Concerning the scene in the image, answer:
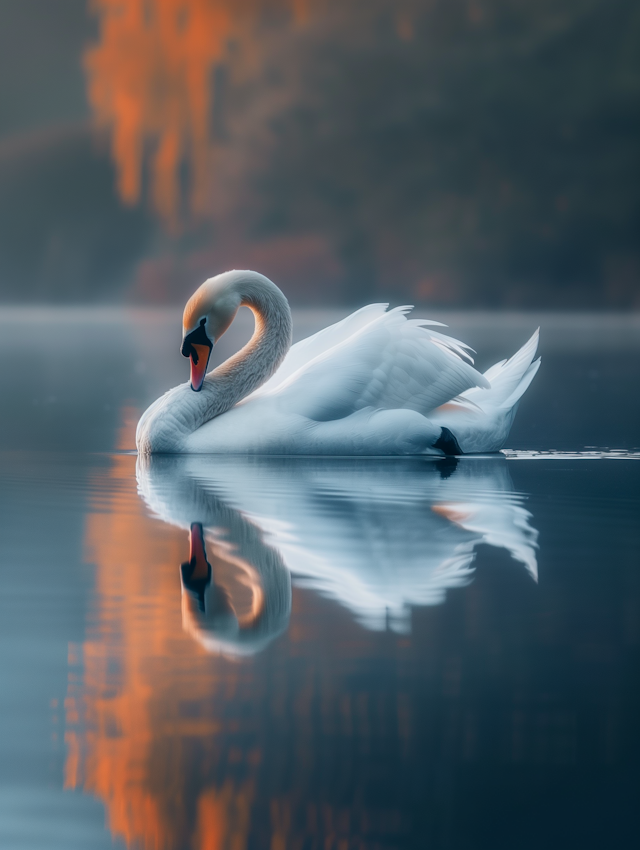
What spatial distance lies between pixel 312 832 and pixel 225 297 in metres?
6.36

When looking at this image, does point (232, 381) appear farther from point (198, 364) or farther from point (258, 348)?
point (258, 348)

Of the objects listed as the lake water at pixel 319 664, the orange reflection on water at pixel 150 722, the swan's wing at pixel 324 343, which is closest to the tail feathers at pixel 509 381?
the swan's wing at pixel 324 343

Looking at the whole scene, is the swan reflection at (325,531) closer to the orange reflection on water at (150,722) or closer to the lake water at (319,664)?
the lake water at (319,664)

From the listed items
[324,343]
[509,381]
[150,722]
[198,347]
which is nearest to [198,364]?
[198,347]

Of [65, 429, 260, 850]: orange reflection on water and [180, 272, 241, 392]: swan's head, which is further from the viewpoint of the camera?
[180, 272, 241, 392]: swan's head

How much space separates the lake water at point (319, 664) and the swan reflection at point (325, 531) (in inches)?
0.9

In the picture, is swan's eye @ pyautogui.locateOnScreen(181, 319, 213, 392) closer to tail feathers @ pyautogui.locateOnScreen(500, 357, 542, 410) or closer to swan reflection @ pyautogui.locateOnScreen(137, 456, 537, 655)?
swan reflection @ pyautogui.locateOnScreen(137, 456, 537, 655)

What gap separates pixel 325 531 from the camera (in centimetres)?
571

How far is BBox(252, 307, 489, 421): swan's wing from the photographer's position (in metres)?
8.04

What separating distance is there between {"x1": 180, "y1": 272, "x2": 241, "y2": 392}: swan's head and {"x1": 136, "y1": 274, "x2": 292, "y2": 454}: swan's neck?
3.9 inches

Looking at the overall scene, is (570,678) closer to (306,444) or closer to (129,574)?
(129,574)

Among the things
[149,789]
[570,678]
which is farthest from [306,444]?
[149,789]

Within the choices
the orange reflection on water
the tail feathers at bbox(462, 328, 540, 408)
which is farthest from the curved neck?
the orange reflection on water

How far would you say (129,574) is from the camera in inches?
193
